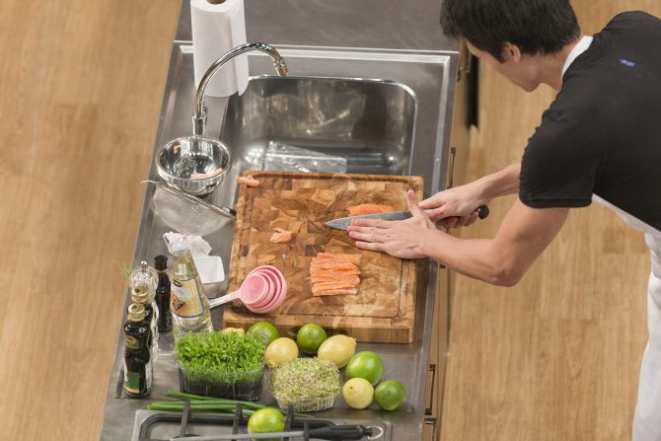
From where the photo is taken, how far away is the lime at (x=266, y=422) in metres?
2.00

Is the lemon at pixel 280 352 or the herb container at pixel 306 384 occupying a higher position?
the lemon at pixel 280 352

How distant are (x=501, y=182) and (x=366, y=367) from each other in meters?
0.64

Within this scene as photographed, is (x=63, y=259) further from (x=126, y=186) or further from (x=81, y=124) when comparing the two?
(x=81, y=124)

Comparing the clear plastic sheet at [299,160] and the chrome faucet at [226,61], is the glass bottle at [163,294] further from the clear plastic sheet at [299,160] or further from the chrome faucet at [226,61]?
the clear plastic sheet at [299,160]

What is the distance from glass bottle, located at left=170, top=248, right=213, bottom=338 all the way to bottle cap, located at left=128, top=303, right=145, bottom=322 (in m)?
0.09

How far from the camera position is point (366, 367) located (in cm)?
214

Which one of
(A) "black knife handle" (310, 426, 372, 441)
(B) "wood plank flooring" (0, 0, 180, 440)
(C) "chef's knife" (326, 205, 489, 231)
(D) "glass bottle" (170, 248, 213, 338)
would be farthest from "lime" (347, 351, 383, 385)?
(B) "wood plank flooring" (0, 0, 180, 440)

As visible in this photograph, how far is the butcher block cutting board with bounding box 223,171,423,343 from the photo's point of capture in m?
2.26

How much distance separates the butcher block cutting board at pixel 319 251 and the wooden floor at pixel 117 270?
3.45ft

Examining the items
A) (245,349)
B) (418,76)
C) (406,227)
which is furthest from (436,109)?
(245,349)

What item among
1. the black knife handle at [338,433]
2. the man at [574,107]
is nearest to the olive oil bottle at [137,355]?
the black knife handle at [338,433]

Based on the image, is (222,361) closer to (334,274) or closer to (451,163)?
(334,274)

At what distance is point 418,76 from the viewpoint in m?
2.89

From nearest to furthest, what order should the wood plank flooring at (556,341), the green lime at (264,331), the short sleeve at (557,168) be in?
the short sleeve at (557,168), the green lime at (264,331), the wood plank flooring at (556,341)
